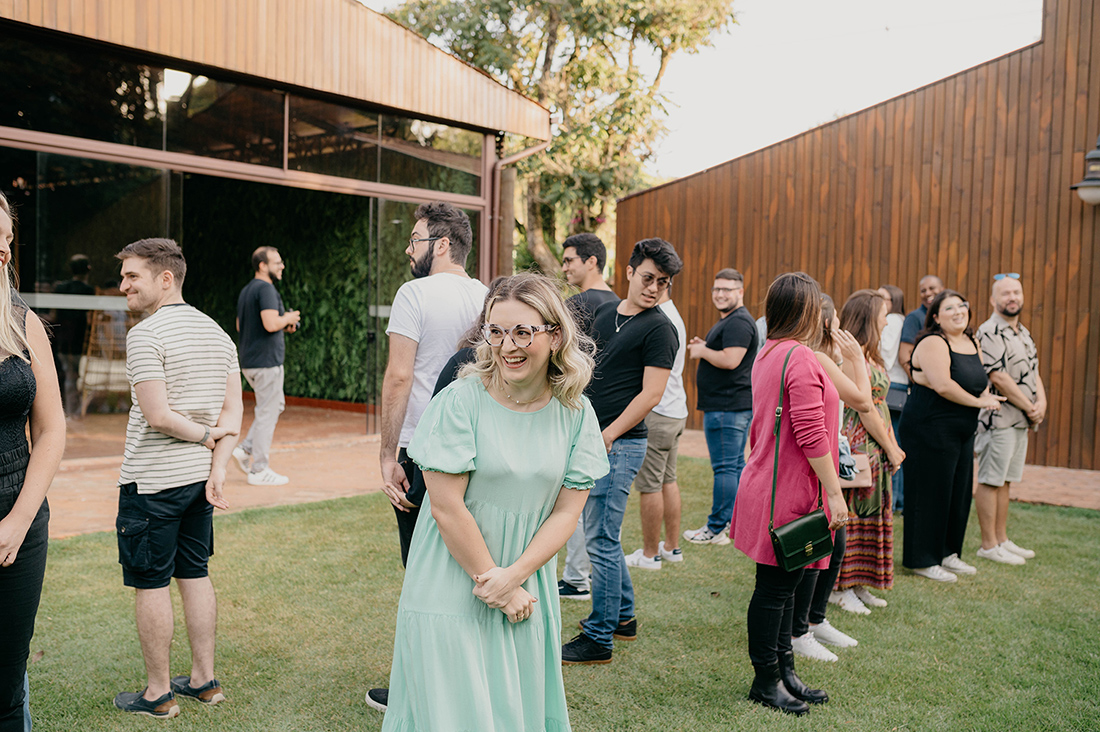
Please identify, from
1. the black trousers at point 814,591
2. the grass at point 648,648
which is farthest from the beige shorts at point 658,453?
the black trousers at point 814,591

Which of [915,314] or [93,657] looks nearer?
[93,657]

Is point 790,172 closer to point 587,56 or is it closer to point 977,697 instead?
point 587,56

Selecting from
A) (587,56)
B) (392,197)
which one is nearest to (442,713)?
(392,197)

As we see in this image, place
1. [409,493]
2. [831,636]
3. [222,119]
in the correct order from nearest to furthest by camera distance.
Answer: [409,493], [831,636], [222,119]

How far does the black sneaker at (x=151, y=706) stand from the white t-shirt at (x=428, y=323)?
1.29 metres

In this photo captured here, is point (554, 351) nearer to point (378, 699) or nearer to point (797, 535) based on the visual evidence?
point (797, 535)

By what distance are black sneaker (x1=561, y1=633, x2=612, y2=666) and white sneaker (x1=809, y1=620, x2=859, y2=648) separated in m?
1.12

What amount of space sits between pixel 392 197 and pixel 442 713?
348 inches

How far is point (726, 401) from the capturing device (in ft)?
19.4

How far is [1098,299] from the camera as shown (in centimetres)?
921

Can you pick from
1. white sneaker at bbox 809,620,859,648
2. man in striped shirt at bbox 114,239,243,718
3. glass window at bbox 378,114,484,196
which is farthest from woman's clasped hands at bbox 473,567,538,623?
glass window at bbox 378,114,484,196

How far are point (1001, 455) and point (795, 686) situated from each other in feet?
9.81

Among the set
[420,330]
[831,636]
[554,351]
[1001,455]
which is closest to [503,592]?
[554,351]

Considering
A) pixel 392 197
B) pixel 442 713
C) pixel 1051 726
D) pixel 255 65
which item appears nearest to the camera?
pixel 442 713
